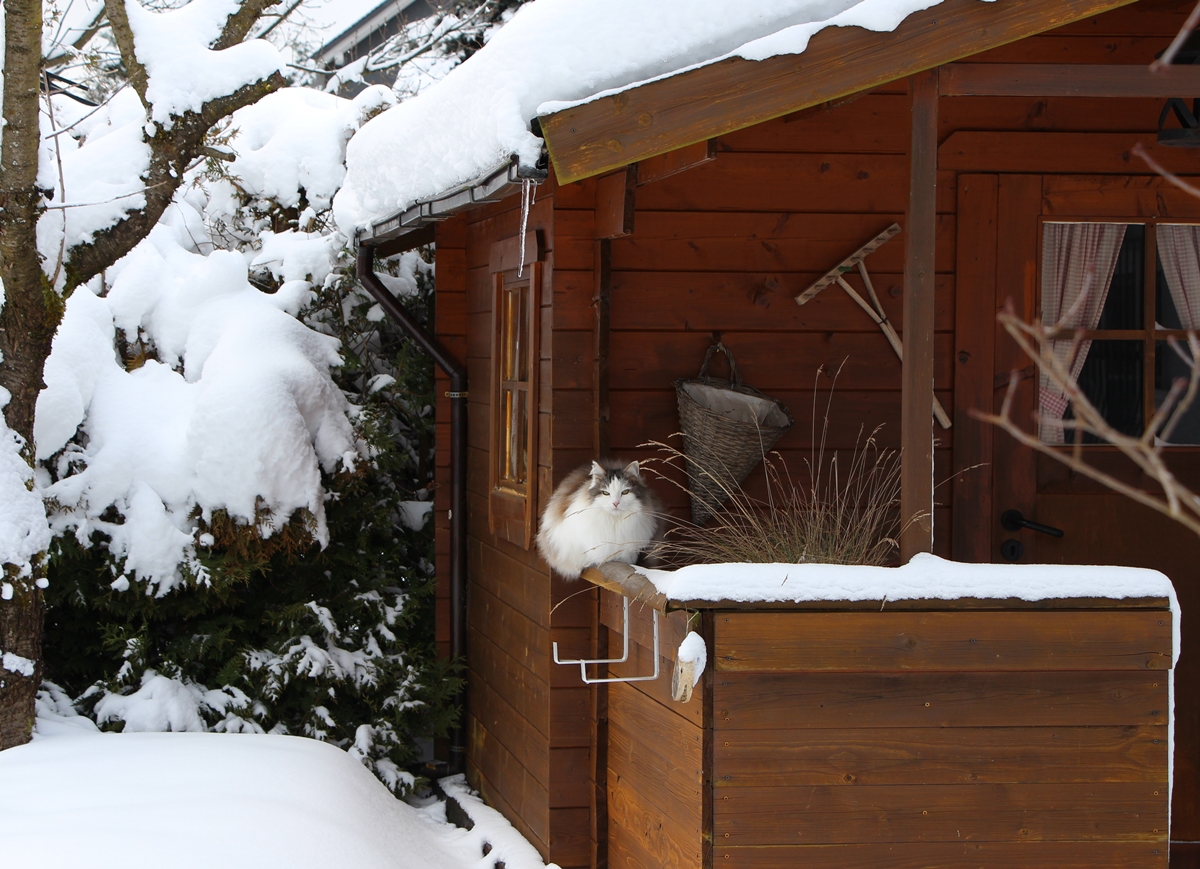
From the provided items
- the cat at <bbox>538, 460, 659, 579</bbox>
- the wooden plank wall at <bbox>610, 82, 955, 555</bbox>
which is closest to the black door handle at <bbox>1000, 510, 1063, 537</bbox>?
the wooden plank wall at <bbox>610, 82, 955, 555</bbox>

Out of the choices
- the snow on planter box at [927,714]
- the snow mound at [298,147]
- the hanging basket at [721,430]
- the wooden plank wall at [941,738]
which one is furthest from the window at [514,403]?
the snow mound at [298,147]

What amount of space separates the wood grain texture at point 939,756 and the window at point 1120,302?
148 centimetres

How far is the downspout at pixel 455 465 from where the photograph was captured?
19.2ft

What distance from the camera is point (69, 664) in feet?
19.0

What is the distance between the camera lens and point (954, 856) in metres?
3.20

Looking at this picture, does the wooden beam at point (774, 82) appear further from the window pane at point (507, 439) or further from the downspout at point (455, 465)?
the downspout at point (455, 465)

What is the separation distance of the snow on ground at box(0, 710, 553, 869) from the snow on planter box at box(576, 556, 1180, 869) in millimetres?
1285

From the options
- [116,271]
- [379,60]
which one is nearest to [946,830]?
[116,271]

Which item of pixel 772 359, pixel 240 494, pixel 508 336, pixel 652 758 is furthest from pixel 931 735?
pixel 240 494

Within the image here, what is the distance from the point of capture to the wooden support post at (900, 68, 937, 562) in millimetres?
3162

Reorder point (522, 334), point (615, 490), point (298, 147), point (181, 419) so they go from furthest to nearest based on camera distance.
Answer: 1. point (298, 147)
2. point (181, 419)
3. point (522, 334)
4. point (615, 490)

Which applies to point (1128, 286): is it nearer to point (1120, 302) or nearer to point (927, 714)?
point (1120, 302)

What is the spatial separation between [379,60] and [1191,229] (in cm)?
990

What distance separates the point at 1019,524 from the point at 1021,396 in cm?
48
